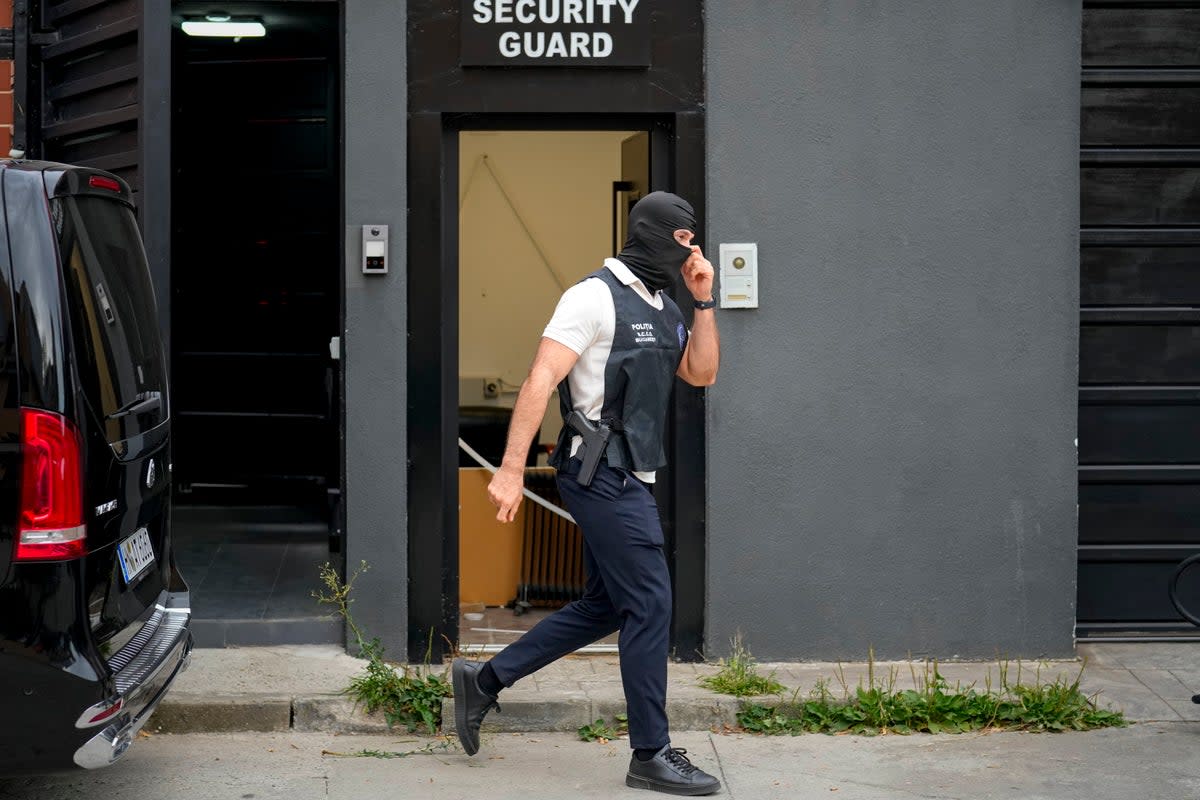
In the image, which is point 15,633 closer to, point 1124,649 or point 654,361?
point 654,361

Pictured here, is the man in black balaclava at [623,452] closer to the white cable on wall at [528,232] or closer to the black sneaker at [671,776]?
the black sneaker at [671,776]

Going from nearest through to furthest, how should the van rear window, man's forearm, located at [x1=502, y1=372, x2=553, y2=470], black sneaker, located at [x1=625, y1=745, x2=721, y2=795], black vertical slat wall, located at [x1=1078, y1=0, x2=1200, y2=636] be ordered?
the van rear window → man's forearm, located at [x1=502, y1=372, x2=553, y2=470] → black sneaker, located at [x1=625, y1=745, x2=721, y2=795] → black vertical slat wall, located at [x1=1078, y1=0, x2=1200, y2=636]

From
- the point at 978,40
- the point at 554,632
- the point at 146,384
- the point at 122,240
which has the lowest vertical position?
the point at 554,632

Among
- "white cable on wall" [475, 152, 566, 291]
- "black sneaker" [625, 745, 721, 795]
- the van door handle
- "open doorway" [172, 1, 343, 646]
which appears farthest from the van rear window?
"open doorway" [172, 1, 343, 646]

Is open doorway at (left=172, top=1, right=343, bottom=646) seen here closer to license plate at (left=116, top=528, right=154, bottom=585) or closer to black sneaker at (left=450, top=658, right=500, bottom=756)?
black sneaker at (left=450, top=658, right=500, bottom=756)

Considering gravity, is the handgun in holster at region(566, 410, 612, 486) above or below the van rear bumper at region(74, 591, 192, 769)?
above

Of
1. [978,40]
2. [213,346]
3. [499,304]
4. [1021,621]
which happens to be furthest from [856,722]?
[213,346]

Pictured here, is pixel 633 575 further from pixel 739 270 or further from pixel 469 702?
pixel 739 270

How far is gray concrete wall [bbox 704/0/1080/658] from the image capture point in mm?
6809

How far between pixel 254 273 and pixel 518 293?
1.83 meters

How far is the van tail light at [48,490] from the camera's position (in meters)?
4.34

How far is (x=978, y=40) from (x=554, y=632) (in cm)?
328

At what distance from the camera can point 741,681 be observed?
6414 millimetres

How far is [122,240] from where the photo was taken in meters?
5.16
